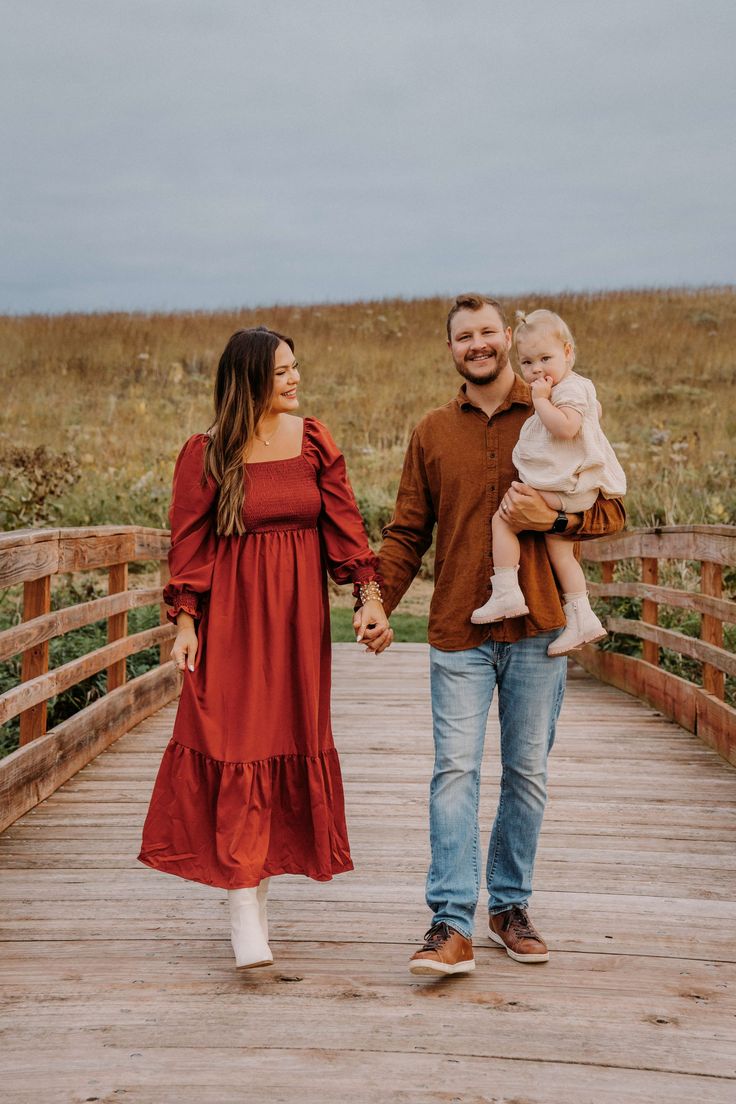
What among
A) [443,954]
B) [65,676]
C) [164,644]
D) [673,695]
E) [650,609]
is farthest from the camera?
[164,644]

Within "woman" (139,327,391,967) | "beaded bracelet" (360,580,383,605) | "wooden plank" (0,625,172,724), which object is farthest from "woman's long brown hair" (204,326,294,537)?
"wooden plank" (0,625,172,724)

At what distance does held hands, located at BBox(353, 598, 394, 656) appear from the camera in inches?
135

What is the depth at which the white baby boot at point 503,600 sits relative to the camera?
3.15 meters

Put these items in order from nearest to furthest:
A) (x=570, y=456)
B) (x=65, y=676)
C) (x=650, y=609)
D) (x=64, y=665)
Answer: (x=570, y=456) → (x=65, y=676) → (x=64, y=665) → (x=650, y=609)

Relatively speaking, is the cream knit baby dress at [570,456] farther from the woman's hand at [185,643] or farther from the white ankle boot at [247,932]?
the white ankle boot at [247,932]

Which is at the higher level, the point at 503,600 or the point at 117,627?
the point at 503,600

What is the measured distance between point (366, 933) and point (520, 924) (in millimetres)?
504


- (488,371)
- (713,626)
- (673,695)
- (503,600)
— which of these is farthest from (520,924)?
(673,695)

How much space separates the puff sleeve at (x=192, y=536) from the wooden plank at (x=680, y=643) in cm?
310

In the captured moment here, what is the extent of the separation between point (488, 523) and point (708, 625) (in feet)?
10.3

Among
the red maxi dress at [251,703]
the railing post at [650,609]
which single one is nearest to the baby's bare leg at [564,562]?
the red maxi dress at [251,703]

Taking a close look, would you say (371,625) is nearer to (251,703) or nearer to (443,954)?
(251,703)

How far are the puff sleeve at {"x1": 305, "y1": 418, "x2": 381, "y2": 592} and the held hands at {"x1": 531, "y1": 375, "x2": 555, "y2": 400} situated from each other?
0.64m

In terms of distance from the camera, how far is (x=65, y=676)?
17.1 ft
